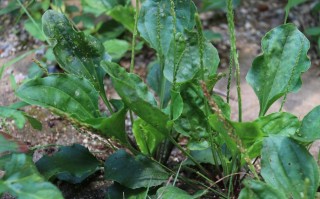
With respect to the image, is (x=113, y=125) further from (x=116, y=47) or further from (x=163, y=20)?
(x=116, y=47)

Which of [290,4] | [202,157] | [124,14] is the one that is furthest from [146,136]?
[124,14]

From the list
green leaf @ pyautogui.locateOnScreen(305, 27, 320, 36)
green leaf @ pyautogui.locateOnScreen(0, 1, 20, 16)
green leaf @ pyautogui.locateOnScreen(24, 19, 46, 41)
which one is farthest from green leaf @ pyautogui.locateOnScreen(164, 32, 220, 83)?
green leaf @ pyautogui.locateOnScreen(0, 1, 20, 16)

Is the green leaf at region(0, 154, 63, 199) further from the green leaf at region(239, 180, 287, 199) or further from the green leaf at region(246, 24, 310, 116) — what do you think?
the green leaf at region(246, 24, 310, 116)

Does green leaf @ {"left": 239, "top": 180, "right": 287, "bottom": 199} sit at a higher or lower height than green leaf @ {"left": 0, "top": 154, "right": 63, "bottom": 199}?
lower

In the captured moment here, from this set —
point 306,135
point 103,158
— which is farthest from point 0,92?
point 306,135

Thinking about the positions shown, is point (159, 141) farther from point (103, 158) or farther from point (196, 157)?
point (103, 158)

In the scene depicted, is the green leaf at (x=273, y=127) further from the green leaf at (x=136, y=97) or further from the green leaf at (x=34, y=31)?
the green leaf at (x=34, y=31)
